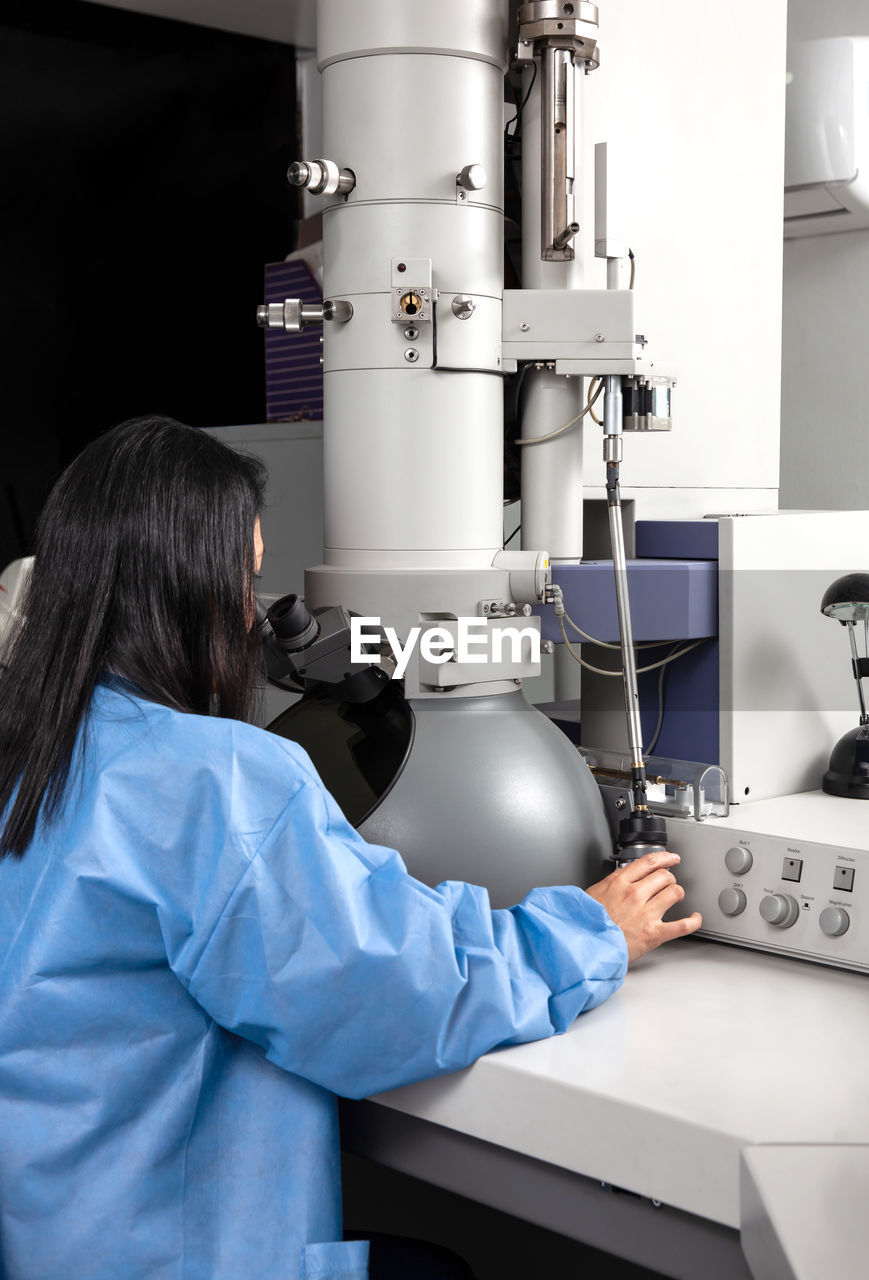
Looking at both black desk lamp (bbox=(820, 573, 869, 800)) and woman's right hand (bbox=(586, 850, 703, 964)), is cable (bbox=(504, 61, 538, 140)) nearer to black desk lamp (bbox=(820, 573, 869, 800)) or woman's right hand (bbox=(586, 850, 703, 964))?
black desk lamp (bbox=(820, 573, 869, 800))

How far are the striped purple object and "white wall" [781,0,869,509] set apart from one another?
→ 981mm

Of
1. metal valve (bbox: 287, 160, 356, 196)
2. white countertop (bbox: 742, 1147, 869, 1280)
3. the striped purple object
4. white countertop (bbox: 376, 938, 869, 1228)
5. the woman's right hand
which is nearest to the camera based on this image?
white countertop (bbox: 742, 1147, 869, 1280)

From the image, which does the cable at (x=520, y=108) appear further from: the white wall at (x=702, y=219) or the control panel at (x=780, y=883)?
the control panel at (x=780, y=883)

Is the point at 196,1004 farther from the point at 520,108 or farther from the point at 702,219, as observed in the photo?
the point at 702,219

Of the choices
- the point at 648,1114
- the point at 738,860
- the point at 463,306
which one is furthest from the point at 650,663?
the point at 648,1114

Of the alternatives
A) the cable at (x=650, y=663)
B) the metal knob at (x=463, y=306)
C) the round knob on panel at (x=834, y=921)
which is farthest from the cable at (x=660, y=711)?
the metal knob at (x=463, y=306)

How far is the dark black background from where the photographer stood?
240cm

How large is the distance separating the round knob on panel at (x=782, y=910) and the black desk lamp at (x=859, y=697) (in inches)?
10.9

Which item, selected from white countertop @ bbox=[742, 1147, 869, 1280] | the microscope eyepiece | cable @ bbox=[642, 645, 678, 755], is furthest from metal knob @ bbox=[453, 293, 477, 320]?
white countertop @ bbox=[742, 1147, 869, 1280]

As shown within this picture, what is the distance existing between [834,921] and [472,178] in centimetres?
79

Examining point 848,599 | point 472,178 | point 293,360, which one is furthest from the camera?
point 293,360

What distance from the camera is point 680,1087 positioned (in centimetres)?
97

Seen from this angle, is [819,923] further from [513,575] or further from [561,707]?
[561,707]

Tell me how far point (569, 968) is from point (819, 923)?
11.0 inches
